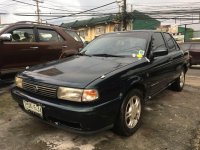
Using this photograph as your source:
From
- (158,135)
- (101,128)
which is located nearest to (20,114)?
(101,128)

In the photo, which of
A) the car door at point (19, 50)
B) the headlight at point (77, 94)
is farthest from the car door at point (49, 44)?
the headlight at point (77, 94)

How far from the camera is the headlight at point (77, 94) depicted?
310 cm

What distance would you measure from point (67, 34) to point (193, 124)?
4.56 metres

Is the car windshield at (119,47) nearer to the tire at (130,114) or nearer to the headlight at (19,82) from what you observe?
the tire at (130,114)

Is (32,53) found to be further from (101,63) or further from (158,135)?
(158,135)

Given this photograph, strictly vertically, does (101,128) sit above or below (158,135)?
above

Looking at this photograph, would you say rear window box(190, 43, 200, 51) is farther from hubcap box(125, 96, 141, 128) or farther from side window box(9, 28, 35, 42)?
hubcap box(125, 96, 141, 128)

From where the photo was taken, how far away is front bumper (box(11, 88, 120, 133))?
3.06 meters

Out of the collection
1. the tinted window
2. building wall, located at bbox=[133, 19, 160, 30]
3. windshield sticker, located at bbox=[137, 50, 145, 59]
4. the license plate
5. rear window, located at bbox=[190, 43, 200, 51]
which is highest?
building wall, located at bbox=[133, 19, 160, 30]

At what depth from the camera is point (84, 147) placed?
3430 millimetres

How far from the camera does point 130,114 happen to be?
380 centimetres

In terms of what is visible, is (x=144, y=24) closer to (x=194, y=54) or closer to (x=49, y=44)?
(x=194, y=54)

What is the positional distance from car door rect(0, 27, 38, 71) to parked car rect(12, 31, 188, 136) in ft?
6.83

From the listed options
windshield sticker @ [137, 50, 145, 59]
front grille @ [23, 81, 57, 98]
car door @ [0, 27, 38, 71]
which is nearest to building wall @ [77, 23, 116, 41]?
car door @ [0, 27, 38, 71]
